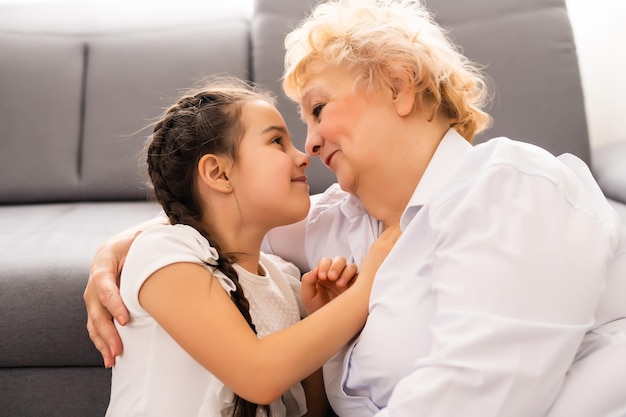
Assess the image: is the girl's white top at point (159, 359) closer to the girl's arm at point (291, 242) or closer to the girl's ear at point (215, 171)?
the girl's ear at point (215, 171)

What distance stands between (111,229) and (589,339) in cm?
127

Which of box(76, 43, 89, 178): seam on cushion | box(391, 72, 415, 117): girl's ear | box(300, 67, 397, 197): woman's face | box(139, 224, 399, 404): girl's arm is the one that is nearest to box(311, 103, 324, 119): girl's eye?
box(300, 67, 397, 197): woman's face

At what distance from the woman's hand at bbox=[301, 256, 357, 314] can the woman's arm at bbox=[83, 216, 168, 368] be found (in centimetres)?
33

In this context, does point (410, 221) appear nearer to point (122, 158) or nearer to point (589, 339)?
point (589, 339)

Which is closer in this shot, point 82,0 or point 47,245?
point 47,245

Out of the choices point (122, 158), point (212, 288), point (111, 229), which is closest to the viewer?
point (212, 288)

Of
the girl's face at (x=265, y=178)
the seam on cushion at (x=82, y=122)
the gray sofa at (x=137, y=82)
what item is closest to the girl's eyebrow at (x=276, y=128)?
the girl's face at (x=265, y=178)

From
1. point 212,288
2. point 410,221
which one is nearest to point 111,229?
point 212,288

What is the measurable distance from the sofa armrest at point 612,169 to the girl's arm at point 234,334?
Result: 3.46 ft

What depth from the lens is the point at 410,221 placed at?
1196mm

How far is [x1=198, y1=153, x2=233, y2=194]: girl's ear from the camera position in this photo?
1.28 metres

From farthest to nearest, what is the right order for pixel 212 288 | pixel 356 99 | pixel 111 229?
pixel 111 229 → pixel 356 99 → pixel 212 288

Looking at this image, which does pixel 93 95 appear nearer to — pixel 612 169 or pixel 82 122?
pixel 82 122

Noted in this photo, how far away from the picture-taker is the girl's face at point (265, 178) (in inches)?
50.3
